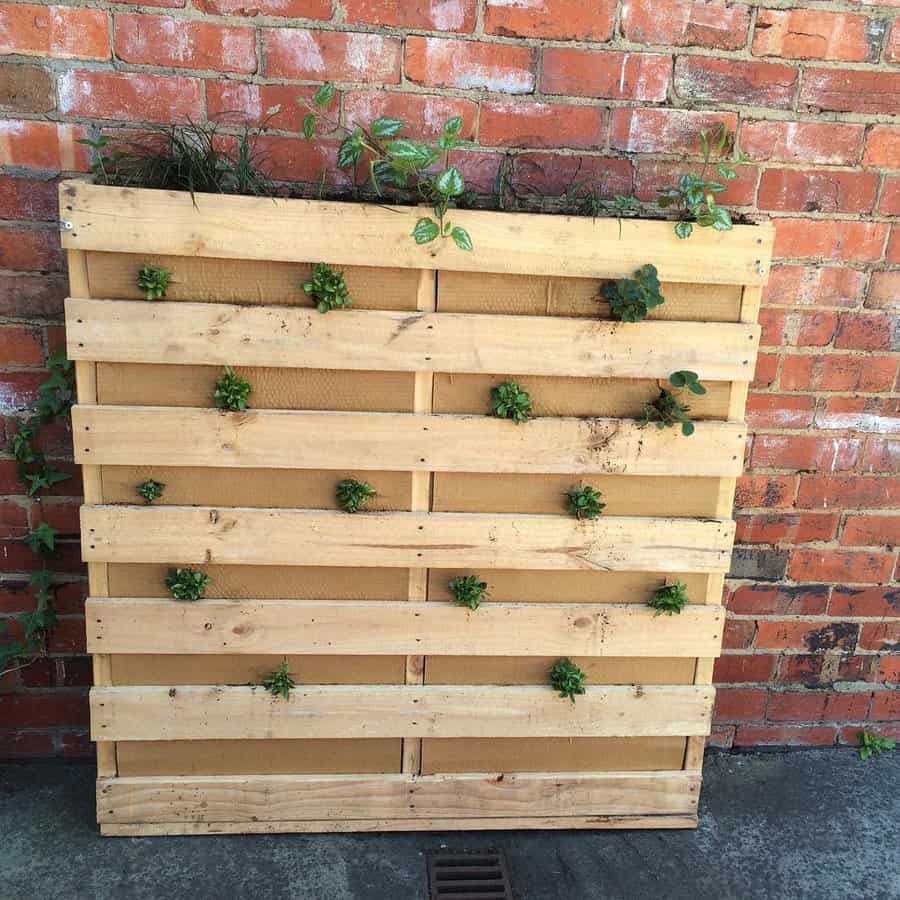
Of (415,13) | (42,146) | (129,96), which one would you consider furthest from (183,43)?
(415,13)

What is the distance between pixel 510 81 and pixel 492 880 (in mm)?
1970

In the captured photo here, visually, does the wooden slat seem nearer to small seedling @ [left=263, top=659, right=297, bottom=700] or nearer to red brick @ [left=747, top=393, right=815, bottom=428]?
small seedling @ [left=263, top=659, right=297, bottom=700]

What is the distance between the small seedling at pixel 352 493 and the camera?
6.32 ft

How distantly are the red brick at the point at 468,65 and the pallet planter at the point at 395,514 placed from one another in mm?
384

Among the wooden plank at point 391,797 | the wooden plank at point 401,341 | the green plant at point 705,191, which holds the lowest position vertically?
the wooden plank at point 391,797

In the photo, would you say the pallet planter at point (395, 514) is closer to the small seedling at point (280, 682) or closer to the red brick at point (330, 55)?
the small seedling at point (280, 682)

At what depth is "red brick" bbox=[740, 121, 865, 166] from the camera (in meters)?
2.06

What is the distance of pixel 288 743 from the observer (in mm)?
2096

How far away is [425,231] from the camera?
5.84ft

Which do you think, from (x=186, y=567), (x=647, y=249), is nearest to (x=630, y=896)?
(x=186, y=567)

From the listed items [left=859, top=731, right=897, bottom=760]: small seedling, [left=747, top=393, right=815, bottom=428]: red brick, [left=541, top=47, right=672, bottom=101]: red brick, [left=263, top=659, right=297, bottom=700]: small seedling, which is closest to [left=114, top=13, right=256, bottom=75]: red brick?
[left=541, top=47, right=672, bottom=101]: red brick

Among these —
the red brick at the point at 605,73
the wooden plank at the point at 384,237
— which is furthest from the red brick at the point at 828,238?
the red brick at the point at 605,73

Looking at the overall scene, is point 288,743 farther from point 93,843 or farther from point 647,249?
point 647,249

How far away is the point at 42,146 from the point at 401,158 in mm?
892
